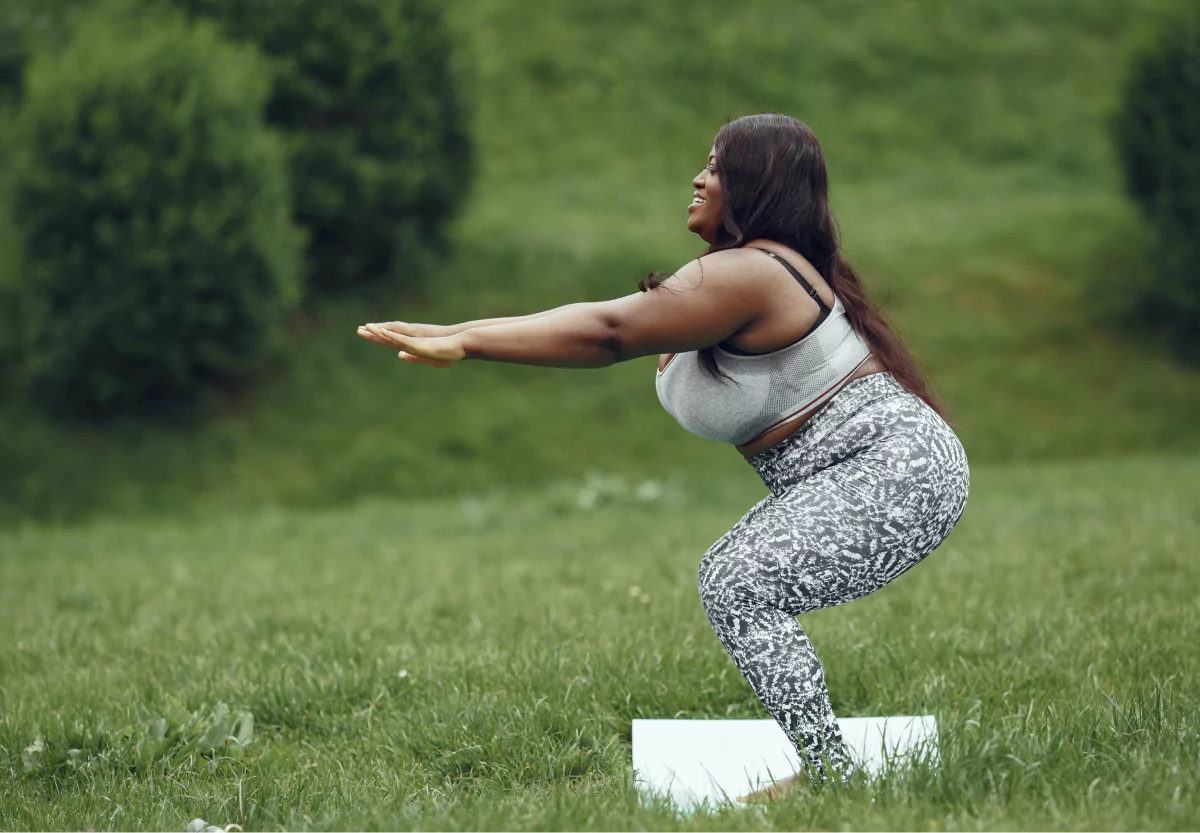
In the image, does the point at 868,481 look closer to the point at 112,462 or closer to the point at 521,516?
the point at 521,516

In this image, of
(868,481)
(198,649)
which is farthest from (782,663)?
(198,649)

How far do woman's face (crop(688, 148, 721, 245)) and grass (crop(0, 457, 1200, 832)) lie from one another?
5.25 ft

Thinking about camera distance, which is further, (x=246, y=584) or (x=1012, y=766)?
(x=246, y=584)

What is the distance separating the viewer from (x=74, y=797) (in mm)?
3225

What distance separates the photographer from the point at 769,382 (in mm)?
3105

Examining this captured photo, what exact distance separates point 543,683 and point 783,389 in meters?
1.61

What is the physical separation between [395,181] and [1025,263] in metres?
8.97

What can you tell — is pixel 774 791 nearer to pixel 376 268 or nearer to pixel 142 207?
pixel 142 207

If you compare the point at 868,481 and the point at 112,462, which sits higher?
the point at 868,481

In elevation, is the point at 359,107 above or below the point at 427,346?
above

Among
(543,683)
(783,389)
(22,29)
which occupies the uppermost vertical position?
(22,29)

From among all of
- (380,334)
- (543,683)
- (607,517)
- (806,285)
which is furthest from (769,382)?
(607,517)

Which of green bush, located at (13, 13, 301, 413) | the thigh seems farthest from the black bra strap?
green bush, located at (13, 13, 301, 413)

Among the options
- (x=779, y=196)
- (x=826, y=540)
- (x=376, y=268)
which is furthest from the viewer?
(x=376, y=268)
